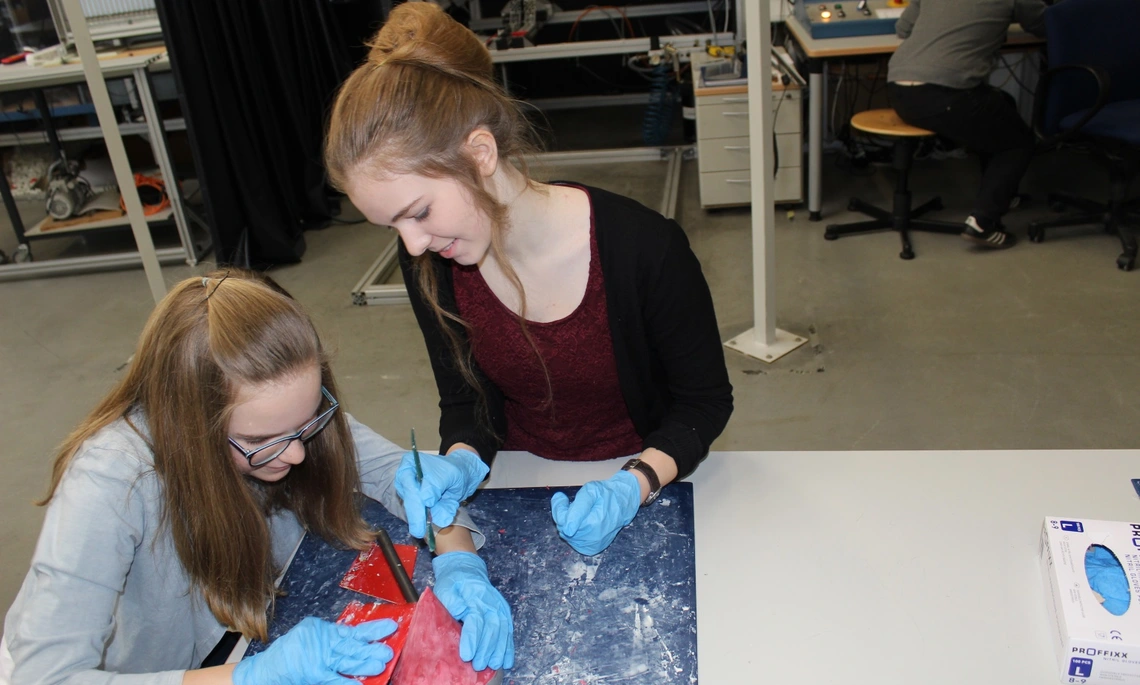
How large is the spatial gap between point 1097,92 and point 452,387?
9.12ft

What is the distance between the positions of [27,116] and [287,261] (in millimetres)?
1378

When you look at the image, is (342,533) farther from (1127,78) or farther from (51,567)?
(1127,78)

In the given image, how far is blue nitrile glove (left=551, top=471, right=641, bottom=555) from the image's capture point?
3.43ft

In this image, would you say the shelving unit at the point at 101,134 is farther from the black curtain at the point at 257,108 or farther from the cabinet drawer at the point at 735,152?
the cabinet drawer at the point at 735,152

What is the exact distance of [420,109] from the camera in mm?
1021

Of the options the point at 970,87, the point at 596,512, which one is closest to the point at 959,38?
the point at 970,87

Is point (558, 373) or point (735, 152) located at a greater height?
point (558, 373)

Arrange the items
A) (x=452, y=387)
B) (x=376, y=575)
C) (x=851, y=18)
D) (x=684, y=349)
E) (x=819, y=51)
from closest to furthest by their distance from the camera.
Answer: (x=376, y=575) < (x=684, y=349) < (x=452, y=387) < (x=819, y=51) < (x=851, y=18)

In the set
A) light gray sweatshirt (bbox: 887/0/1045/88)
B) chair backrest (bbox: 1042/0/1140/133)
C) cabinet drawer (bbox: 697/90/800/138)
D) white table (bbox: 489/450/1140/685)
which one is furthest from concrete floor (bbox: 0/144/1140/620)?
white table (bbox: 489/450/1140/685)

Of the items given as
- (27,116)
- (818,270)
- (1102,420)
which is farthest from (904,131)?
(27,116)

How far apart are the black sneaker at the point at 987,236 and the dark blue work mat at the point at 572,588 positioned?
2327 millimetres

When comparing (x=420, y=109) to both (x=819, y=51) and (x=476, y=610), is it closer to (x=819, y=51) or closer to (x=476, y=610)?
(x=476, y=610)

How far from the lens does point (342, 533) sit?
1154 mm

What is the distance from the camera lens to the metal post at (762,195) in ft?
7.16
